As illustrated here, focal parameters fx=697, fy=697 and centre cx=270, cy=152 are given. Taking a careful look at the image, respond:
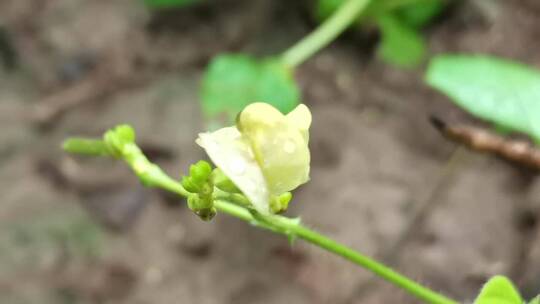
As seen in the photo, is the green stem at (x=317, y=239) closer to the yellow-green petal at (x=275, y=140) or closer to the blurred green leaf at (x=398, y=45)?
the yellow-green petal at (x=275, y=140)

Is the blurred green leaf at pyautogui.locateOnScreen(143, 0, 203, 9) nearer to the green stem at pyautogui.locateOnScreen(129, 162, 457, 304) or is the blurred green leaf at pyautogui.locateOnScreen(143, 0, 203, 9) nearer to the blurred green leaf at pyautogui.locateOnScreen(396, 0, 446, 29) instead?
the blurred green leaf at pyautogui.locateOnScreen(396, 0, 446, 29)

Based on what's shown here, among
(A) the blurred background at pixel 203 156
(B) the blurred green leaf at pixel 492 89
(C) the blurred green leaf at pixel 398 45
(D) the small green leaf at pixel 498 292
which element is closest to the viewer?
(D) the small green leaf at pixel 498 292

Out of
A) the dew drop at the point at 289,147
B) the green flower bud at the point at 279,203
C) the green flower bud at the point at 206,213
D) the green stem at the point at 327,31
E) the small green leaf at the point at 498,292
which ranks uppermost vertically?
the green stem at the point at 327,31

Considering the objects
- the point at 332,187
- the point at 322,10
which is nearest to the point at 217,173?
the point at 332,187

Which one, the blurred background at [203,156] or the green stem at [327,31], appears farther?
the green stem at [327,31]

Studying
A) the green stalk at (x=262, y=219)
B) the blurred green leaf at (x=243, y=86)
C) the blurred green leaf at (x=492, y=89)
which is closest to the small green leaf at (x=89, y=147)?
the green stalk at (x=262, y=219)

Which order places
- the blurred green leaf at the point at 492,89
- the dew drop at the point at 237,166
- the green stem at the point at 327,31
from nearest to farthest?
the dew drop at the point at 237,166
the blurred green leaf at the point at 492,89
the green stem at the point at 327,31

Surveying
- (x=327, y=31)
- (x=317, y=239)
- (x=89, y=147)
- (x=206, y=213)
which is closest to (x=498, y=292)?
(x=317, y=239)
